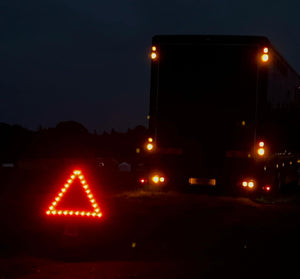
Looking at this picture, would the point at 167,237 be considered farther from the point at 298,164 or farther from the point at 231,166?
the point at 298,164

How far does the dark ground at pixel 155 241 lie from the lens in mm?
7234

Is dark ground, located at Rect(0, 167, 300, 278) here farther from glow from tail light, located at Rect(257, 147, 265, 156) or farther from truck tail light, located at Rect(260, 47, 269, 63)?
truck tail light, located at Rect(260, 47, 269, 63)

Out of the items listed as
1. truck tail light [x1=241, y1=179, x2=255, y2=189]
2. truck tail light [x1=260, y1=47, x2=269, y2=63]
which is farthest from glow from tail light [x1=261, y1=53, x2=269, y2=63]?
truck tail light [x1=241, y1=179, x2=255, y2=189]

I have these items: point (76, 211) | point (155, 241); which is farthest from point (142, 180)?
point (76, 211)

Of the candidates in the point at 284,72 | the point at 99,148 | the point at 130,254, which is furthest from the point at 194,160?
the point at 99,148

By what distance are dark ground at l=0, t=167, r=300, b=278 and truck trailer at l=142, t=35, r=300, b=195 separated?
36.3 inches

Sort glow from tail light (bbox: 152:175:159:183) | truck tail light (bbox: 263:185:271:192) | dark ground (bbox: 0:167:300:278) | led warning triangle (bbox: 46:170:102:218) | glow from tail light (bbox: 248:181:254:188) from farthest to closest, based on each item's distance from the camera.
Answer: glow from tail light (bbox: 152:175:159:183), truck tail light (bbox: 263:185:271:192), glow from tail light (bbox: 248:181:254:188), led warning triangle (bbox: 46:170:102:218), dark ground (bbox: 0:167:300:278)

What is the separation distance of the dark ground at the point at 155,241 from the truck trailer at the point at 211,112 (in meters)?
0.92

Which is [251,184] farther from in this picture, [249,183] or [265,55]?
[265,55]

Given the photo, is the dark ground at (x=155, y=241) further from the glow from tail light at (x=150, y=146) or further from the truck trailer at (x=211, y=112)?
the glow from tail light at (x=150, y=146)

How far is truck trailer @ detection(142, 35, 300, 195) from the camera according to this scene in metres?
15.0

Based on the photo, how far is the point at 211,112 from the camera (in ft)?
50.4

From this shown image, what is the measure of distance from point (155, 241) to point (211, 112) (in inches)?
258

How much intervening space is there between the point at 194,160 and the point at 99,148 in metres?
46.4
